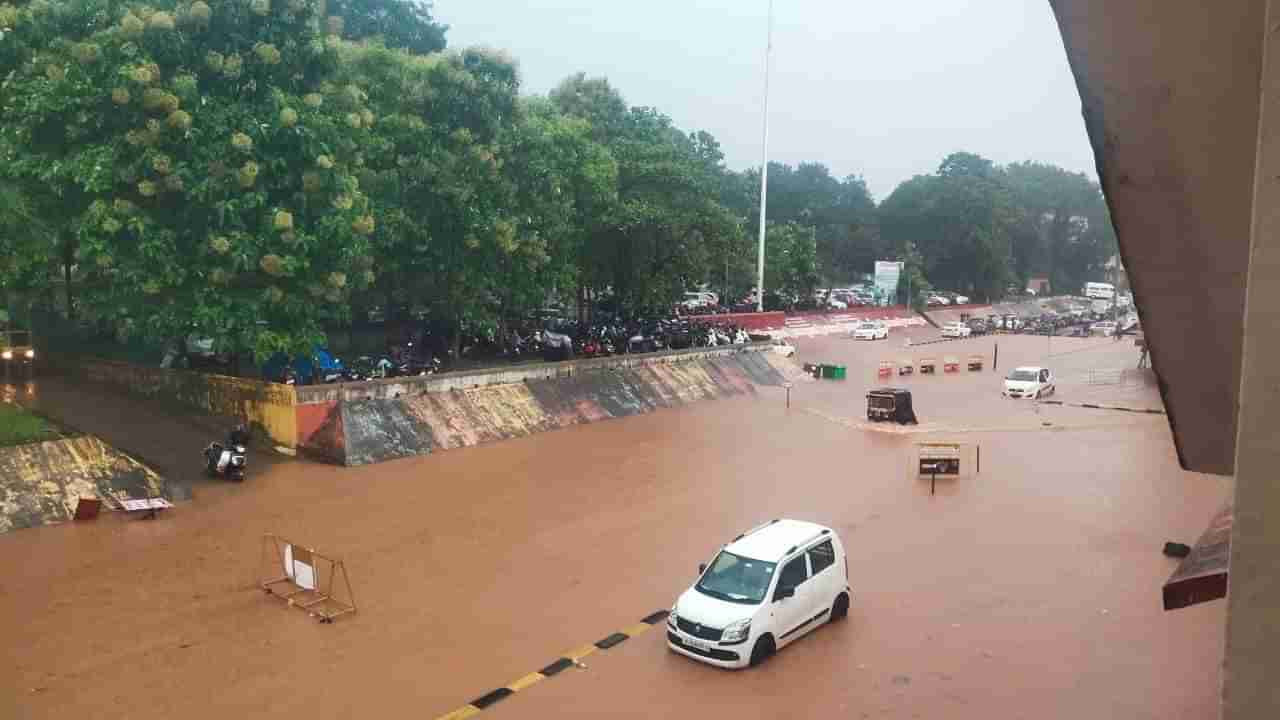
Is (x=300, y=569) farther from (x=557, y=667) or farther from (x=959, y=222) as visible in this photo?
(x=959, y=222)

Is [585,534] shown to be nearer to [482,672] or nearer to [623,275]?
[482,672]

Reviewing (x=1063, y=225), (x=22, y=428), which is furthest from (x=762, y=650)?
(x=1063, y=225)

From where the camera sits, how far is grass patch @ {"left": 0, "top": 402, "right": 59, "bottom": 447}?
14625 mm

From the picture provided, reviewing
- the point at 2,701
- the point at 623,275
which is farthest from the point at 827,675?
the point at 623,275

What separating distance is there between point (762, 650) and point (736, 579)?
812 mm

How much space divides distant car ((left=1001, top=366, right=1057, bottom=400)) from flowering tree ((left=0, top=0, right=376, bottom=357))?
23.3 metres

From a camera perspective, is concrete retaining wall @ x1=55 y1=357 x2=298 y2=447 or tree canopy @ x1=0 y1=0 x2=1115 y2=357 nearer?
tree canopy @ x1=0 y1=0 x2=1115 y2=357

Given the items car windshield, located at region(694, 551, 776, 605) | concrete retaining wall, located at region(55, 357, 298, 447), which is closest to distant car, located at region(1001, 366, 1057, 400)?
concrete retaining wall, located at region(55, 357, 298, 447)

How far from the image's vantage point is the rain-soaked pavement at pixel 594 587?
28.4 feet

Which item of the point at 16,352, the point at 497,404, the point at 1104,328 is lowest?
the point at 497,404

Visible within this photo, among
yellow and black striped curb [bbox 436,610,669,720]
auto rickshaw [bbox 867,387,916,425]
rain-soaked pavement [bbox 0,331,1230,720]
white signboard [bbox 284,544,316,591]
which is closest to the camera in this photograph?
yellow and black striped curb [bbox 436,610,669,720]

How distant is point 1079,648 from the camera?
9742mm

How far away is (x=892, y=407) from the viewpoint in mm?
26312

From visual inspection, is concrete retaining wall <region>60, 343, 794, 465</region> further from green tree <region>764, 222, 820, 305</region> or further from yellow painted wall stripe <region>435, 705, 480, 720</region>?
green tree <region>764, 222, 820, 305</region>
